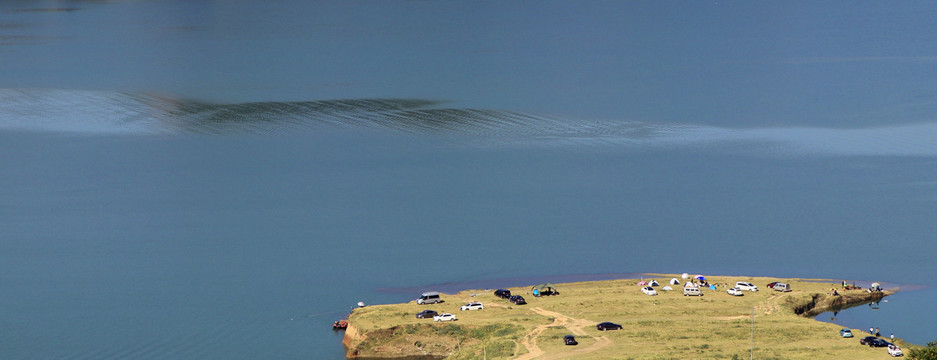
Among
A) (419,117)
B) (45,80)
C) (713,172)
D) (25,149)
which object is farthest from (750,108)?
(45,80)

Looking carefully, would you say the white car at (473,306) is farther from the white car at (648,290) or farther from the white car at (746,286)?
the white car at (746,286)

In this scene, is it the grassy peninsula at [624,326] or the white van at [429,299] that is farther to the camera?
the white van at [429,299]

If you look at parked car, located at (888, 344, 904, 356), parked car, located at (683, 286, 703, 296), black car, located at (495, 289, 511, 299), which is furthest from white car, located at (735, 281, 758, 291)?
parked car, located at (888, 344, 904, 356)

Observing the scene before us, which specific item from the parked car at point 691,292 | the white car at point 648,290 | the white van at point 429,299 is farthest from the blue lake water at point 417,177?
the parked car at point 691,292

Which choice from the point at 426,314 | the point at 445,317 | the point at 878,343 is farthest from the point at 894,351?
the point at 426,314

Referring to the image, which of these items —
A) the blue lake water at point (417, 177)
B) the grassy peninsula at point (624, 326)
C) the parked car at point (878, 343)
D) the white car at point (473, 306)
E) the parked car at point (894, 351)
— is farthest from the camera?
the blue lake water at point (417, 177)

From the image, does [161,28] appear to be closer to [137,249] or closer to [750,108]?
[750,108]

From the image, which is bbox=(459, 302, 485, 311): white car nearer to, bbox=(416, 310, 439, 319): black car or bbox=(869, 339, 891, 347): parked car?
bbox=(416, 310, 439, 319): black car
